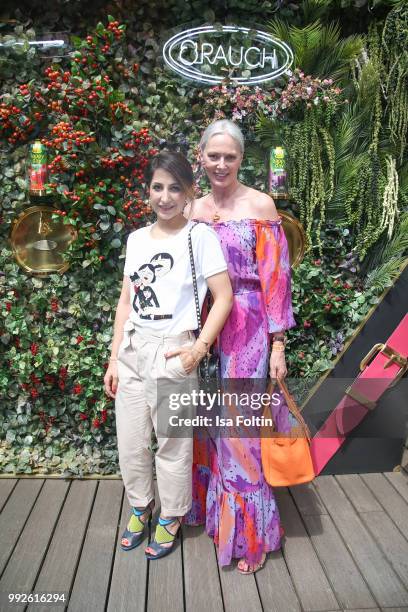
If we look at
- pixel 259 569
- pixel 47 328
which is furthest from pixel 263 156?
pixel 259 569

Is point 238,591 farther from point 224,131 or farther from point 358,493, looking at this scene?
point 224,131

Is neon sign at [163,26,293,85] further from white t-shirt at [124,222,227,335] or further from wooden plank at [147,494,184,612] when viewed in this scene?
wooden plank at [147,494,184,612]

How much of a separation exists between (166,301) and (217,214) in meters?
0.43

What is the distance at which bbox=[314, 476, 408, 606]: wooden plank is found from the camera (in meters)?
2.25

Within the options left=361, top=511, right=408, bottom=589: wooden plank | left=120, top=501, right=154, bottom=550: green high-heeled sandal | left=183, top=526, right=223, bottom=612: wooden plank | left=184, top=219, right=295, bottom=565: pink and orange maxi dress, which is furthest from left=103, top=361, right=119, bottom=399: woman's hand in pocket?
left=361, top=511, right=408, bottom=589: wooden plank

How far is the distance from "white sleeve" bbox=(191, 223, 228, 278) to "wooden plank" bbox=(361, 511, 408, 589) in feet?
5.07

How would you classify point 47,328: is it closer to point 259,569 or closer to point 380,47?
point 259,569

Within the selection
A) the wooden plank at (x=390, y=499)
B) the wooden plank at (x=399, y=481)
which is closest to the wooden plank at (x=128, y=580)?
the wooden plank at (x=390, y=499)

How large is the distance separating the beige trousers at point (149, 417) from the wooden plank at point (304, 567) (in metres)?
0.54

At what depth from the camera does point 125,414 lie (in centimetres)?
233

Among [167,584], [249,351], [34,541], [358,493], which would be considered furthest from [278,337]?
[34,541]

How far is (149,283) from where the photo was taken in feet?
7.00

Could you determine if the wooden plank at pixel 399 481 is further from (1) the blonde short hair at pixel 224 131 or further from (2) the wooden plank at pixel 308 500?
(1) the blonde short hair at pixel 224 131

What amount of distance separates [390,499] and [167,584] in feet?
4.35
